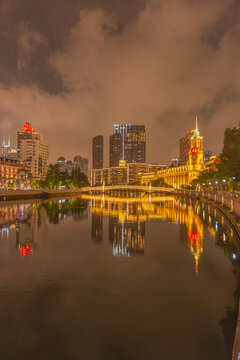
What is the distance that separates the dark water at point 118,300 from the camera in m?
6.69

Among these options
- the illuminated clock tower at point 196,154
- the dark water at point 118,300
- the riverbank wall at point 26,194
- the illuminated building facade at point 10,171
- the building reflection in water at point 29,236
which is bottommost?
the dark water at point 118,300

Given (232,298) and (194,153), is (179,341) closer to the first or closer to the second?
(232,298)

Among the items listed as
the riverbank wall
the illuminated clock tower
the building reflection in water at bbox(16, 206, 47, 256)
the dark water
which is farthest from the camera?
the illuminated clock tower

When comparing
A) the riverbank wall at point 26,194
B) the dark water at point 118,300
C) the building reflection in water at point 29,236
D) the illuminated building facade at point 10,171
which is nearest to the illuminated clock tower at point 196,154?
the illuminated building facade at point 10,171

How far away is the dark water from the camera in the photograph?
6.69m

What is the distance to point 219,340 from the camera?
6.81m

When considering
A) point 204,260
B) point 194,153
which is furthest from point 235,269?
point 194,153

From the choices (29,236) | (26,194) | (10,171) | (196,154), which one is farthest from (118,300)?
(196,154)

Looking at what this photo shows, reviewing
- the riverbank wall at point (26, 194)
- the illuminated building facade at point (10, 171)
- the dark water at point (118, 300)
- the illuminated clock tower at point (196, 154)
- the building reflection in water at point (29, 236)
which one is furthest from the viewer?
the illuminated clock tower at point (196, 154)

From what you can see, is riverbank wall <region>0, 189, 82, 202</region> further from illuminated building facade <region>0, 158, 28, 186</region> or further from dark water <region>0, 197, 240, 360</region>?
dark water <region>0, 197, 240, 360</region>

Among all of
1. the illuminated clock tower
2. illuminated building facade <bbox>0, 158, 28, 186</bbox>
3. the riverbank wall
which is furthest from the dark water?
the illuminated clock tower

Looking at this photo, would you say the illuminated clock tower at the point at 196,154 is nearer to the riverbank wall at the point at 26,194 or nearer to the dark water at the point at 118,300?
the riverbank wall at the point at 26,194

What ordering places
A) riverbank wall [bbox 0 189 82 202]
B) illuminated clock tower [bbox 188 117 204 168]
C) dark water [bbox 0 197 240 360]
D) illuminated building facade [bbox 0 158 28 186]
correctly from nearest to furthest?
dark water [bbox 0 197 240 360], riverbank wall [bbox 0 189 82 202], illuminated building facade [bbox 0 158 28 186], illuminated clock tower [bbox 188 117 204 168]

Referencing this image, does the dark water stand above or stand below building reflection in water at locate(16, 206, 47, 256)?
below
